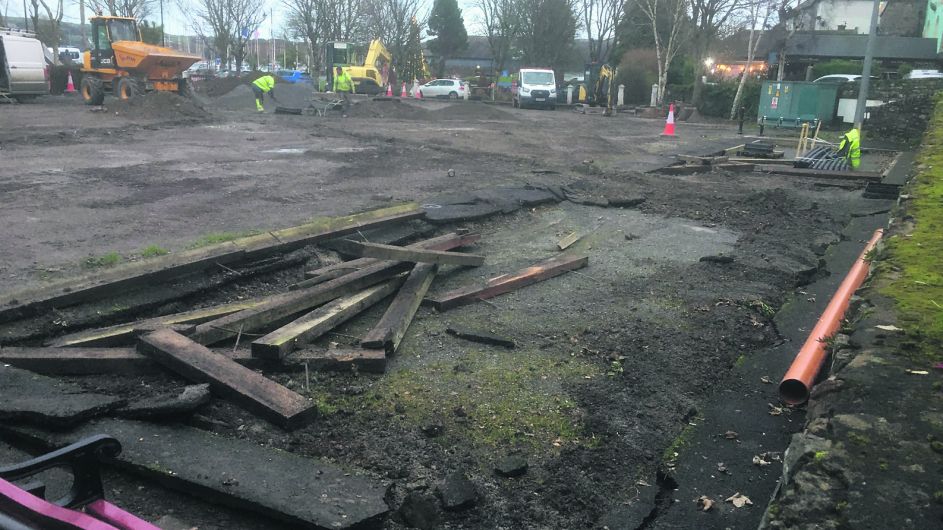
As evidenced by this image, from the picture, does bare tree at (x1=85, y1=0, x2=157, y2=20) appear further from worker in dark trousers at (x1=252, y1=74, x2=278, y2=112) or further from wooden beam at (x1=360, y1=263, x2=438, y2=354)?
wooden beam at (x1=360, y1=263, x2=438, y2=354)

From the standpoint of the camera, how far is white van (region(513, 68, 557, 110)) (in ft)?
130

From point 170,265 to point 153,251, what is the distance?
4.47 ft

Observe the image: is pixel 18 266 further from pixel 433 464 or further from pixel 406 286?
pixel 433 464

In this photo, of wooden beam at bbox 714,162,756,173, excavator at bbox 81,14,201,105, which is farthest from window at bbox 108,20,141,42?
wooden beam at bbox 714,162,756,173

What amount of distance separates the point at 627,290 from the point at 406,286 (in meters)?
2.33

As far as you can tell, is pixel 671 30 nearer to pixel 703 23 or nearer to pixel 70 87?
pixel 703 23

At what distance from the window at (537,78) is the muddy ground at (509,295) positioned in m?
24.6

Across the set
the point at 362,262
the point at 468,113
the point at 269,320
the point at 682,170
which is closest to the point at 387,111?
the point at 468,113

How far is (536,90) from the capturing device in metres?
39.6

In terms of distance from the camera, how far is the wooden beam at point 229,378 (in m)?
3.86

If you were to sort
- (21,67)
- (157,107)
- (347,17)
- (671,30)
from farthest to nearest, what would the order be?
(347,17)
(671,30)
(21,67)
(157,107)

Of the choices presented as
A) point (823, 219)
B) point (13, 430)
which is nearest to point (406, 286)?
point (13, 430)

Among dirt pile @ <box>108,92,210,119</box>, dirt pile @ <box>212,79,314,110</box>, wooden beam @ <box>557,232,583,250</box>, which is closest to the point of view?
wooden beam @ <box>557,232,583,250</box>

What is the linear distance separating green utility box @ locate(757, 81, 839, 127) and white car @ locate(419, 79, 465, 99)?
954 inches
